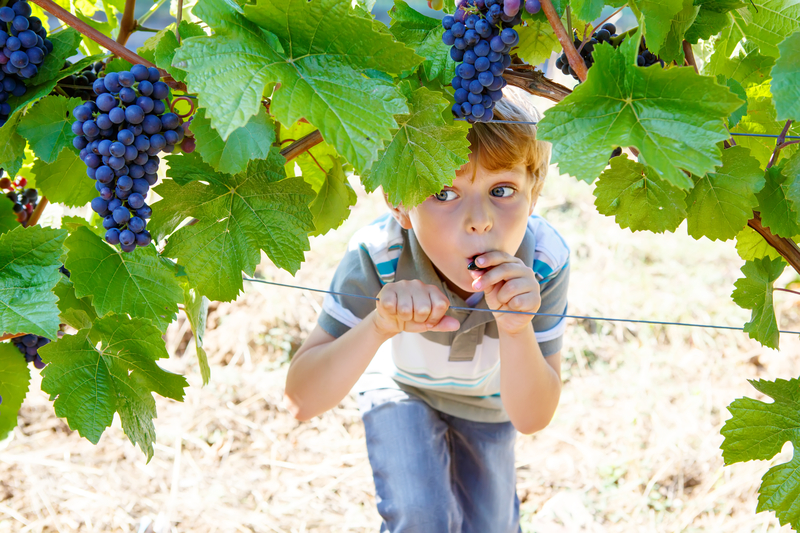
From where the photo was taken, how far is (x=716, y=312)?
2436mm

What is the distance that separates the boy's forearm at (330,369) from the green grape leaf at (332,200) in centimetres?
18

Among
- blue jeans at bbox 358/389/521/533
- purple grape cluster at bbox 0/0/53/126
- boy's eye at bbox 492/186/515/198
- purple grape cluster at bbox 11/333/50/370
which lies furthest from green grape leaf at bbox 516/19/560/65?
blue jeans at bbox 358/389/521/533

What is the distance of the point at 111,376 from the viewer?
0.77 m

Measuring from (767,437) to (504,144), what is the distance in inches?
21.0

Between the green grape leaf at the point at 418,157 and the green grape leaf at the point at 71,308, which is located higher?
the green grape leaf at the point at 418,157

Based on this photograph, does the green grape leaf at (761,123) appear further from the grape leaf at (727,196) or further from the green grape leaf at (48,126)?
the green grape leaf at (48,126)

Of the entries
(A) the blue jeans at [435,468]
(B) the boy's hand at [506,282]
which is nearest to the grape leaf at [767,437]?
(B) the boy's hand at [506,282]

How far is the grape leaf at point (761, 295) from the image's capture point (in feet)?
2.41

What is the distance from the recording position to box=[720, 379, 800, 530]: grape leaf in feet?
2.34

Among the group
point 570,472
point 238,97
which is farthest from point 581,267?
point 238,97

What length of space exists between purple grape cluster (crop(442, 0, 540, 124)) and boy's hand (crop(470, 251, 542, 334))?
0.30 m

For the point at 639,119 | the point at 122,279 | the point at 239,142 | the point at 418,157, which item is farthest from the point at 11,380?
the point at 639,119

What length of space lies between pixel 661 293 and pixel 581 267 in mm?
329

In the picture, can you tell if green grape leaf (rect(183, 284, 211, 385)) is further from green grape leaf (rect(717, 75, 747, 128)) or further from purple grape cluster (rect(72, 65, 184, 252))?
green grape leaf (rect(717, 75, 747, 128))
